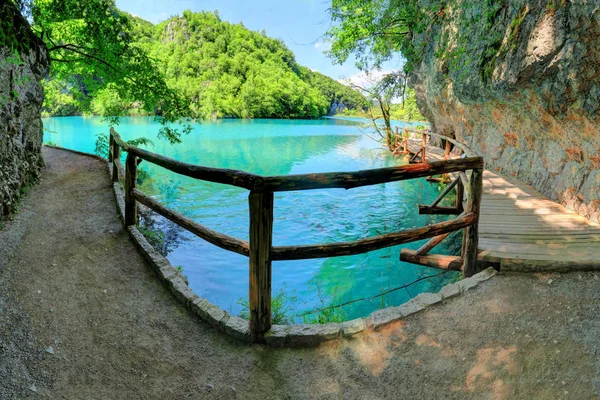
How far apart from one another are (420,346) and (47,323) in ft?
9.52

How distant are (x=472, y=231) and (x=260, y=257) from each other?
236 cm

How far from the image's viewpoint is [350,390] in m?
2.41

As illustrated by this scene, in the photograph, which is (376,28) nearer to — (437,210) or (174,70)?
(437,210)

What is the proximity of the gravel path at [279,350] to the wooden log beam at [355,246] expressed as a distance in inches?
25.4

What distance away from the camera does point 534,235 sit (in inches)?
187

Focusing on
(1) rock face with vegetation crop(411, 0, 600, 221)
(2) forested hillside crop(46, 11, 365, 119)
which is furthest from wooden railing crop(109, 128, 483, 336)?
(2) forested hillside crop(46, 11, 365, 119)

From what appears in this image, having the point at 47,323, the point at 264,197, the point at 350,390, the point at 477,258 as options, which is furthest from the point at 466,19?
the point at 47,323

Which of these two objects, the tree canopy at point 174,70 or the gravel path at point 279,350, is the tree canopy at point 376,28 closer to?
the tree canopy at point 174,70

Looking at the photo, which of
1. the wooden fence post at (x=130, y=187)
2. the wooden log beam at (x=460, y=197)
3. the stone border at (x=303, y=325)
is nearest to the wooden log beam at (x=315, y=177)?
the stone border at (x=303, y=325)

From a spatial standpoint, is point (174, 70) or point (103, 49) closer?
point (103, 49)

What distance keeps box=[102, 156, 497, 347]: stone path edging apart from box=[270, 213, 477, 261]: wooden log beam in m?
0.56

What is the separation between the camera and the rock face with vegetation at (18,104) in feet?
17.4

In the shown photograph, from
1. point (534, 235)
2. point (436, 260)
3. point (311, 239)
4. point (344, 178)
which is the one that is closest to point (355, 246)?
point (344, 178)

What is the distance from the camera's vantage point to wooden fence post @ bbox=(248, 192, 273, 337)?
8.80ft
